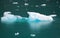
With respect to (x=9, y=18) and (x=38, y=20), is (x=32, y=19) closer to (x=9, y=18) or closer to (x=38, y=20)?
(x=38, y=20)

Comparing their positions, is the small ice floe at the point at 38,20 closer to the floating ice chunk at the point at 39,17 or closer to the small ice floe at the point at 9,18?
the floating ice chunk at the point at 39,17

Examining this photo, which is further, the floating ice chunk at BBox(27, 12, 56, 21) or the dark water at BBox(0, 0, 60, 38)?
the floating ice chunk at BBox(27, 12, 56, 21)

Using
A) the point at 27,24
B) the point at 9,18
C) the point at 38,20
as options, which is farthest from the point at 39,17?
the point at 9,18

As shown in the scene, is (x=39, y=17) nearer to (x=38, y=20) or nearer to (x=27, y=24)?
(x=38, y=20)

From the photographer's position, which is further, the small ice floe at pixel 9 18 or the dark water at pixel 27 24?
the small ice floe at pixel 9 18

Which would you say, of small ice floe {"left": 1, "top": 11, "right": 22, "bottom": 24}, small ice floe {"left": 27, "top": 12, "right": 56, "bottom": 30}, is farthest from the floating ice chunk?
small ice floe {"left": 1, "top": 11, "right": 22, "bottom": 24}

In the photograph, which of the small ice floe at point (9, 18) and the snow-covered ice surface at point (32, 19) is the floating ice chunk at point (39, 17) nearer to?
the snow-covered ice surface at point (32, 19)

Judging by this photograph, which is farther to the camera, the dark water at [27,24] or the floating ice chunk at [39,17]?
the floating ice chunk at [39,17]

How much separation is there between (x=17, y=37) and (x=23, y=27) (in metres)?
0.17

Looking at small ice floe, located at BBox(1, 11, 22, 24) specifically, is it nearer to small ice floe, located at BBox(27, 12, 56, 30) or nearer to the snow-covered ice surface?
the snow-covered ice surface

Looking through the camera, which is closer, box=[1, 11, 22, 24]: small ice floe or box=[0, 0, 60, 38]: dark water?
box=[0, 0, 60, 38]: dark water

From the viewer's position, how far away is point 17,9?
1.69 m

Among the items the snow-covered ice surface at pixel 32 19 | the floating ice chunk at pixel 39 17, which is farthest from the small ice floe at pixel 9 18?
the floating ice chunk at pixel 39 17

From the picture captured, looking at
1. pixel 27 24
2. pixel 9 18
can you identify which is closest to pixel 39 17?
pixel 27 24
